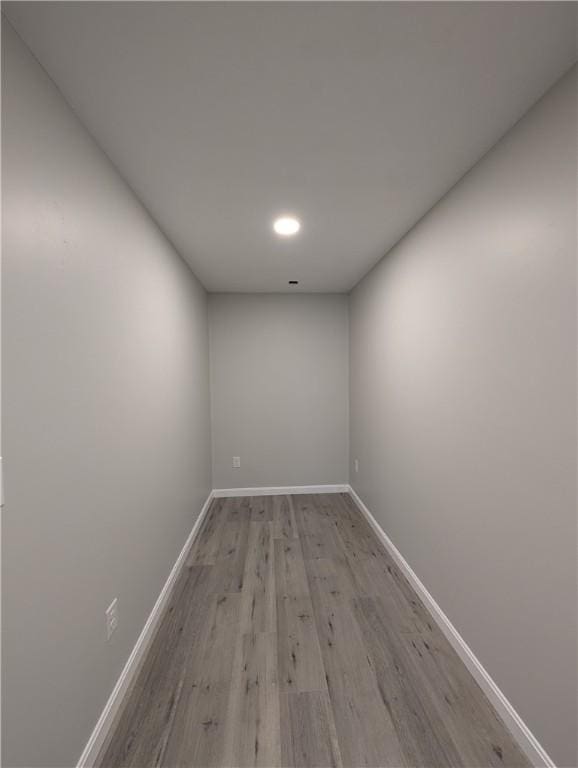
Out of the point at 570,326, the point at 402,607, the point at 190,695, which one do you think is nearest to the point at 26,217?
the point at 570,326

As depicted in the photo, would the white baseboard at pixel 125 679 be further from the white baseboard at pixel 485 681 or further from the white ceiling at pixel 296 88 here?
the white ceiling at pixel 296 88

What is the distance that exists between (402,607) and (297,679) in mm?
784

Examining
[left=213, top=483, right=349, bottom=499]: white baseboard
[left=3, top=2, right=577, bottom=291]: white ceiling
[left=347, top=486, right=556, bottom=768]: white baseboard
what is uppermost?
[left=3, top=2, right=577, bottom=291]: white ceiling

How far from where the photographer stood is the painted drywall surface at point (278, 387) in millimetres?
3582

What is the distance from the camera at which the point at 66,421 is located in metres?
1.04

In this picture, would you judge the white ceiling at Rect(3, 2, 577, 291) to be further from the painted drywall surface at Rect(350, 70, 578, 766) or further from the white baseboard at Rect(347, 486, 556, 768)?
the white baseboard at Rect(347, 486, 556, 768)

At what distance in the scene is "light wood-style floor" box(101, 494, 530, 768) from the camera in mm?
1166

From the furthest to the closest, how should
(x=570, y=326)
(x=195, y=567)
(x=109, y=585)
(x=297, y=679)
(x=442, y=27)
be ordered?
(x=195, y=567), (x=297, y=679), (x=109, y=585), (x=570, y=326), (x=442, y=27)

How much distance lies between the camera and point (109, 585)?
1.30 meters

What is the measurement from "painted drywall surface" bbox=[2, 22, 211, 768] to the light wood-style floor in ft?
0.94

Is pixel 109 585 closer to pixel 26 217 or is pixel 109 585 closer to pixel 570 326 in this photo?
pixel 26 217

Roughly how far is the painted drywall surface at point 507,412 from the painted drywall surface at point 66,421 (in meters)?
1.61

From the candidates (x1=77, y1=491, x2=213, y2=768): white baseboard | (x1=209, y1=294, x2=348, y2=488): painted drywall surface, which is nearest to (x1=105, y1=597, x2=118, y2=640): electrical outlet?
(x1=77, y1=491, x2=213, y2=768): white baseboard

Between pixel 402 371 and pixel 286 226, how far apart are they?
126 centimetres
